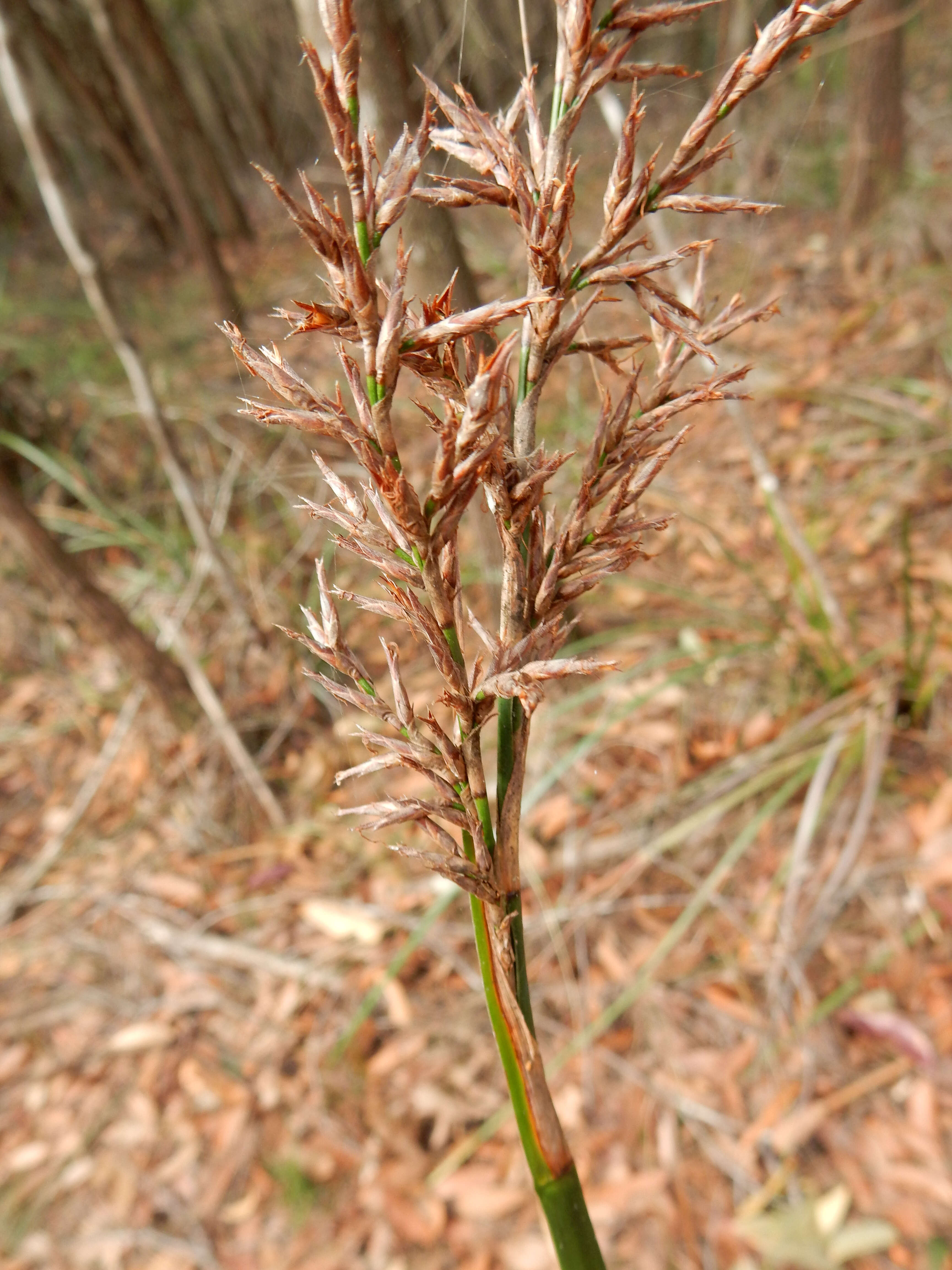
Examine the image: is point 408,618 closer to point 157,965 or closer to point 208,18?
point 157,965

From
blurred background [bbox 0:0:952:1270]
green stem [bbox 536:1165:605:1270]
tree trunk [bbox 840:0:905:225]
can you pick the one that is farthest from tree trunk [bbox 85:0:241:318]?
green stem [bbox 536:1165:605:1270]

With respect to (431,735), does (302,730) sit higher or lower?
lower

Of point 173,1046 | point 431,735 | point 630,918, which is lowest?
point 173,1046

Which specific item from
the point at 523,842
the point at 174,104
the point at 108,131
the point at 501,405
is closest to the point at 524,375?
the point at 501,405

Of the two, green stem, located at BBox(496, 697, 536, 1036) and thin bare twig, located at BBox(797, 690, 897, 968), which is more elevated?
green stem, located at BBox(496, 697, 536, 1036)

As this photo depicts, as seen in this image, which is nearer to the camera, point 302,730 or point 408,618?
point 408,618

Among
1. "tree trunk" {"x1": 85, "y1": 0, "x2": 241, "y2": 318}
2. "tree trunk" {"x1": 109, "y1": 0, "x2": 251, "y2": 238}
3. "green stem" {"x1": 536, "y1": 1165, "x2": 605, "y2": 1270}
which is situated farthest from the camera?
"tree trunk" {"x1": 109, "y1": 0, "x2": 251, "y2": 238}

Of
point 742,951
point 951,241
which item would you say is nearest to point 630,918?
point 742,951

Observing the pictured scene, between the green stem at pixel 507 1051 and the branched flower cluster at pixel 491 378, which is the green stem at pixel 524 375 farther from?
the green stem at pixel 507 1051

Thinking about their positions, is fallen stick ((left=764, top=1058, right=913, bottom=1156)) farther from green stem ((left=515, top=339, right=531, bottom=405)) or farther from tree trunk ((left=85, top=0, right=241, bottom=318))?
tree trunk ((left=85, top=0, right=241, bottom=318))
